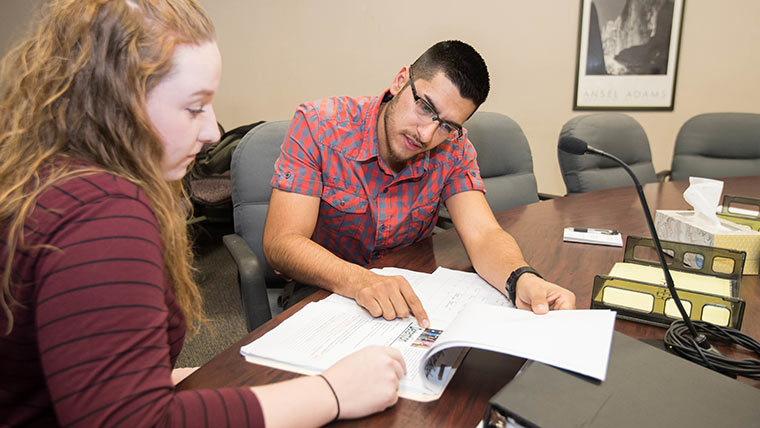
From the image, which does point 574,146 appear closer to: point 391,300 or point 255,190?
point 391,300

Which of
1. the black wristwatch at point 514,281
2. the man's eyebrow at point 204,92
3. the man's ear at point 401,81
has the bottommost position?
the black wristwatch at point 514,281

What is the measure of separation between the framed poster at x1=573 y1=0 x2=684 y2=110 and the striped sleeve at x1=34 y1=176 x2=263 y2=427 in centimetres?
306

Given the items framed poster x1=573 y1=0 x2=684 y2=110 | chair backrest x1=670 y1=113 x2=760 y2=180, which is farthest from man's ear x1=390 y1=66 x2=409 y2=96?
framed poster x1=573 y1=0 x2=684 y2=110

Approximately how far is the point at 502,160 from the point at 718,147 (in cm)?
136

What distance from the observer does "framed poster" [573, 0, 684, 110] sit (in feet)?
9.36

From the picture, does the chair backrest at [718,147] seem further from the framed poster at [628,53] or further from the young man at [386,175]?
the young man at [386,175]

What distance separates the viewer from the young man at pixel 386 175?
1.19m

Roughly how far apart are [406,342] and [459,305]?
179mm

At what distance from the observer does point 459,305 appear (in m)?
0.91

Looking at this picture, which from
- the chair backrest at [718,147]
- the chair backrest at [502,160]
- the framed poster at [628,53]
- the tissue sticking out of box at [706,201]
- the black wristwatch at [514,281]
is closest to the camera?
the black wristwatch at [514,281]

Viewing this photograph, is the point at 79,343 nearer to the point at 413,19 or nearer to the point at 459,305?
the point at 459,305

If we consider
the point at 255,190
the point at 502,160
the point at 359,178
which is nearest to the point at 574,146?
the point at 359,178

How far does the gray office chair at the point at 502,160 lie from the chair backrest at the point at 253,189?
3.10ft

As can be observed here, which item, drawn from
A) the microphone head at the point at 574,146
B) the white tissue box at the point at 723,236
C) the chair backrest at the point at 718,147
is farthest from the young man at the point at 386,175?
the chair backrest at the point at 718,147
